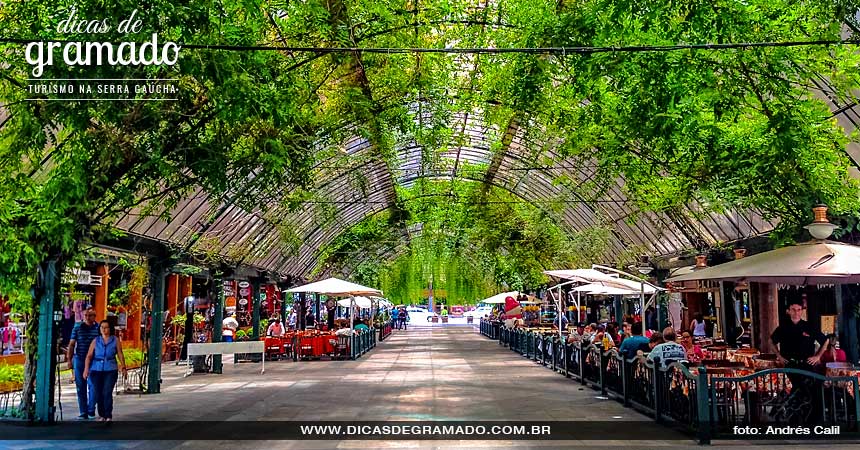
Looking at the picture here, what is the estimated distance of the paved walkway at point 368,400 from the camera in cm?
903

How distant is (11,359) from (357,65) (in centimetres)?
1105

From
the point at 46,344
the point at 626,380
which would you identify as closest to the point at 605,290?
the point at 626,380

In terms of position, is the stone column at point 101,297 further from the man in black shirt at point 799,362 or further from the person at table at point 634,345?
the man in black shirt at point 799,362

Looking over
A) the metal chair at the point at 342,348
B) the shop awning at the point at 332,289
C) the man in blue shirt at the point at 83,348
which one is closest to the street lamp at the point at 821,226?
the man in blue shirt at the point at 83,348

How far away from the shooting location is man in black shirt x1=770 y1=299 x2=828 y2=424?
9188 mm

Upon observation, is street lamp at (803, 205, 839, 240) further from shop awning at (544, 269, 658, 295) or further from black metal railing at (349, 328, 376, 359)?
black metal railing at (349, 328, 376, 359)

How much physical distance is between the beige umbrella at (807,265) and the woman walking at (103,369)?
8594 mm

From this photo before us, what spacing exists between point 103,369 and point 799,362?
9711 millimetres

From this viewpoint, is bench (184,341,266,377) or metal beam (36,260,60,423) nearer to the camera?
metal beam (36,260,60,423)

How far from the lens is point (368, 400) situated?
43.7 ft

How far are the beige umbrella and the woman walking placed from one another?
8594mm

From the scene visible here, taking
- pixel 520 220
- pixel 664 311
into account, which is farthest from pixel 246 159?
pixel 520 220

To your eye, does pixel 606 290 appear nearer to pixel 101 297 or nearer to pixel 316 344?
pixel 316 344

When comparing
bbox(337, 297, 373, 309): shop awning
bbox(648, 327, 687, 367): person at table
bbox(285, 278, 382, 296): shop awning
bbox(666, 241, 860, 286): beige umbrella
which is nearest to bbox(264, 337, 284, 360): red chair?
bbox(285, 278, 382, 296): shop awning
